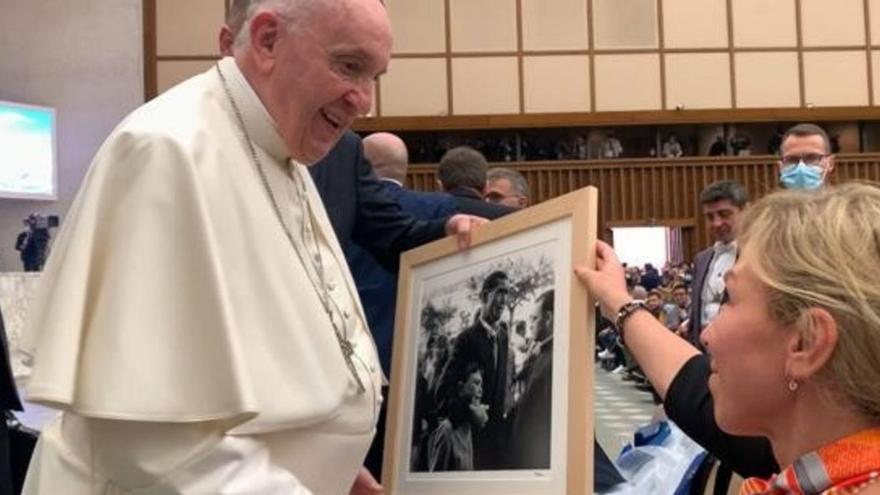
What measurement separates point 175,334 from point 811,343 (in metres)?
0.75

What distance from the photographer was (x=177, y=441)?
127cm

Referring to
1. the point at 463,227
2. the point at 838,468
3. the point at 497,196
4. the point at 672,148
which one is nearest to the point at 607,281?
the point at 463,227

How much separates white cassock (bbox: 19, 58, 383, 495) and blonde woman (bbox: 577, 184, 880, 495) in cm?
55

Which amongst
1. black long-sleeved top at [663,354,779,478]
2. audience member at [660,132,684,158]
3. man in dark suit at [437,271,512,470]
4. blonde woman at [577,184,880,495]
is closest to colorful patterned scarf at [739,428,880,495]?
blonde woman at [577,184,880,495]

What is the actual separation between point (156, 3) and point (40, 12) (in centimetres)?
215

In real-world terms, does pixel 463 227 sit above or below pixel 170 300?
above

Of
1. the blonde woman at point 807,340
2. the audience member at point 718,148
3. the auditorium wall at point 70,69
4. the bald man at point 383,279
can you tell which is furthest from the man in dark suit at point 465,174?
the audience member at point 718,148

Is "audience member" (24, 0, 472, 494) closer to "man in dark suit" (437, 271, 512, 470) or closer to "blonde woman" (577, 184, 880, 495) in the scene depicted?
"man in dark suit" (437, 271, 512, 470)

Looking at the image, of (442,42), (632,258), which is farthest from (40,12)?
(632,258)

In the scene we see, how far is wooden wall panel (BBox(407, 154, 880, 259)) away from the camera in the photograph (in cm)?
1675

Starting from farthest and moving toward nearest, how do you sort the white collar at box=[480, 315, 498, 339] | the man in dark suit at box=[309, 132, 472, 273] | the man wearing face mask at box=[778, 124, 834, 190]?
the man wearing face mask at box=[778, 124, 834, 190], the man in dark suit at box=[309, 132, 472, 273], the white collar at box=[480, 315, 498, 339]

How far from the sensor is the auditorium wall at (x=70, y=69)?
47.3 ft

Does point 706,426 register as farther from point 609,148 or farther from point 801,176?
point 609,148

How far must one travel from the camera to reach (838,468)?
1.18 m
